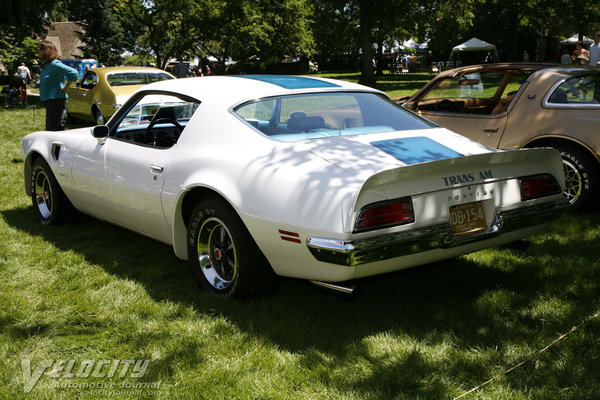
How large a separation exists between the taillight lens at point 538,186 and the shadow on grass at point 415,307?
2.10ft

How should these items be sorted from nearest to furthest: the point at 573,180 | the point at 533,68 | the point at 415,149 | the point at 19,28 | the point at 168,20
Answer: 1. the point at 415,149
2. the point at 573,180
3. the point at 533,68
4. the point at 168,20
5. the point at 19,28

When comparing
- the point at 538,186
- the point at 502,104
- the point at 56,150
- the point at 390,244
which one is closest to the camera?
the point at 390,244

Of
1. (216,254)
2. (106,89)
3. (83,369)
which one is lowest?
(83,369)

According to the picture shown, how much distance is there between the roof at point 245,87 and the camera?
14.2ft

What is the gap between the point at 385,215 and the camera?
3.31 m

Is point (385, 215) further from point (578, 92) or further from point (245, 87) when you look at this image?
point (578, 92)

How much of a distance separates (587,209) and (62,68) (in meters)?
7.24

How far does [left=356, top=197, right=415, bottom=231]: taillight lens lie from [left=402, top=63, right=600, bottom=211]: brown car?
3.18m

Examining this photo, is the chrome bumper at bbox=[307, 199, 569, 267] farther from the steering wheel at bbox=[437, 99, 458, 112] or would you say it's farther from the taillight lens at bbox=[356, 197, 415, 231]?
the steering wheel at bbox=[437, 99, 458, 112]

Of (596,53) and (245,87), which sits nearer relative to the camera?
(245,87)

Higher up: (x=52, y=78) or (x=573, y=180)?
(x=52, y=78)

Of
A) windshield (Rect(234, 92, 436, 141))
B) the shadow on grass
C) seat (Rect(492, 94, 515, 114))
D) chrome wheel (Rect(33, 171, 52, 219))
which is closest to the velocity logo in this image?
the shadow on grass

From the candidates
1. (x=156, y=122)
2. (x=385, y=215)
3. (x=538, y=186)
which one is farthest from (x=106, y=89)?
(x=385, y=215)

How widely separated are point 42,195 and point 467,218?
14.6ft
